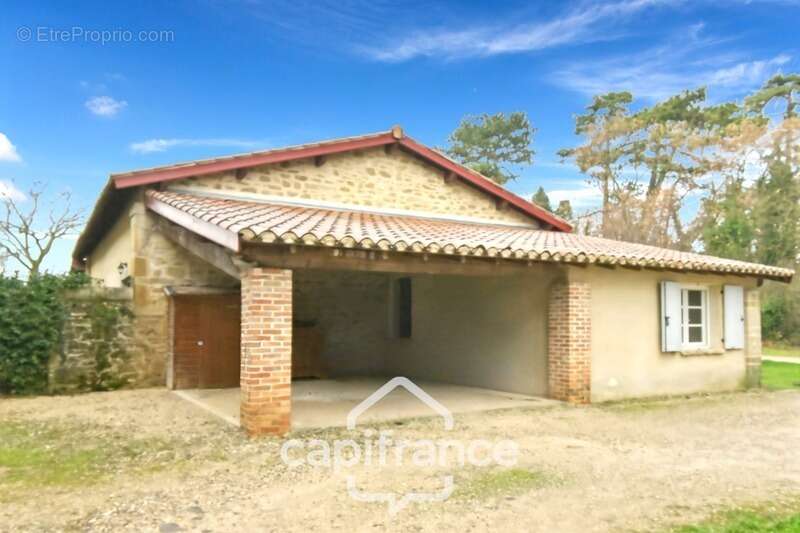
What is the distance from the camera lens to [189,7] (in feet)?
41.9

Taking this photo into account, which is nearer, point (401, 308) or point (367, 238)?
point (367, 238)

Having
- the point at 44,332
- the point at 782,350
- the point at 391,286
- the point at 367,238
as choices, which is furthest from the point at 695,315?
the point at 782,350

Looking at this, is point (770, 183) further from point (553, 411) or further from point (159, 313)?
point (159, 313)

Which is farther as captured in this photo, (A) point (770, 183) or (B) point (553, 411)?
(A) point (770, 183)

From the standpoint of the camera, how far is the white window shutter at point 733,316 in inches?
428

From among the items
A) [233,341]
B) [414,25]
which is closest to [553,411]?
[233,341]

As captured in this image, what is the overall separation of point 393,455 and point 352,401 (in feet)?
11.2

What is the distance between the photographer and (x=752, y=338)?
1139cm

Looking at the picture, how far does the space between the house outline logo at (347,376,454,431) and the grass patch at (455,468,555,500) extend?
6.40ft

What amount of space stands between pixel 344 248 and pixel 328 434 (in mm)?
2186

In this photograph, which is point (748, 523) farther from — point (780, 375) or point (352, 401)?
point (780, 375)

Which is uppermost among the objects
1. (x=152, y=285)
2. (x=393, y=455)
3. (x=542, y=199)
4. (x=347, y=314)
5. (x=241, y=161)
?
(x=542, y=199)

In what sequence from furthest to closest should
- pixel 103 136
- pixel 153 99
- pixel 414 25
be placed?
pixel 103 136, pixel 153 99, pixel 414 25

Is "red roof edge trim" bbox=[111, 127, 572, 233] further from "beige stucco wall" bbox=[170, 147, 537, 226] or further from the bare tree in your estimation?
the bare tree
